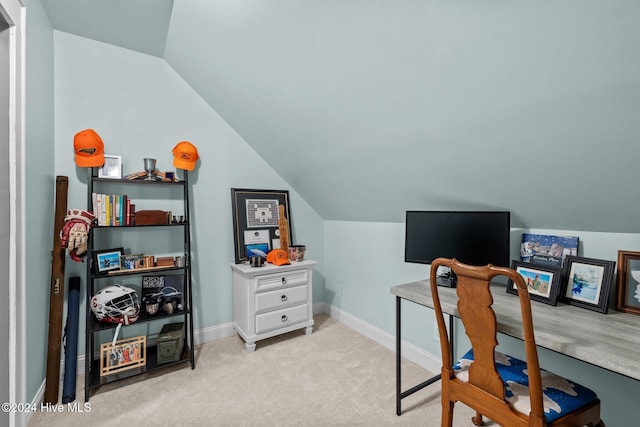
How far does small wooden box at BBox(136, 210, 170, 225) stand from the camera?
2182 mm

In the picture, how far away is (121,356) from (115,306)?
385 millimetres

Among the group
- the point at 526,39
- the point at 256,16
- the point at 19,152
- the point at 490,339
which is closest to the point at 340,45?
the point at 256,16

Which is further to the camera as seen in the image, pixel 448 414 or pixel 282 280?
pixel 282 280

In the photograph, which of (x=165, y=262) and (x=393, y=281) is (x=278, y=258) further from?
(x=393, y=281)

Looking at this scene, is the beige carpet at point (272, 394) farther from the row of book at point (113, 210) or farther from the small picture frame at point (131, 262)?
the row of book at point (113, 210)

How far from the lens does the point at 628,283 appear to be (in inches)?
53.8

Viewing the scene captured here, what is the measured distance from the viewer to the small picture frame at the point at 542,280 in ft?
4.81

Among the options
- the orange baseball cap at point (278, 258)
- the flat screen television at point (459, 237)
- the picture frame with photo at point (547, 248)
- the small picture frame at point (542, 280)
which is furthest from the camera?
the orange baseball cap at point (278, 258)

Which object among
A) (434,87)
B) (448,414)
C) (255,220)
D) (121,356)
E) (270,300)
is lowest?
(121,356)

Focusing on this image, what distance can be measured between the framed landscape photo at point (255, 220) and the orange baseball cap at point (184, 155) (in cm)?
50

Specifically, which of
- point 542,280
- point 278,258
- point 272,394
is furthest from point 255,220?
point 542,280

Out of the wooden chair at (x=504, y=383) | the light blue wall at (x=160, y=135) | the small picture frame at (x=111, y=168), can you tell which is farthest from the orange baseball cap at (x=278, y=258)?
the wooden chair at (x=504, y=383)

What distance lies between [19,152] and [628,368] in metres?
2.57

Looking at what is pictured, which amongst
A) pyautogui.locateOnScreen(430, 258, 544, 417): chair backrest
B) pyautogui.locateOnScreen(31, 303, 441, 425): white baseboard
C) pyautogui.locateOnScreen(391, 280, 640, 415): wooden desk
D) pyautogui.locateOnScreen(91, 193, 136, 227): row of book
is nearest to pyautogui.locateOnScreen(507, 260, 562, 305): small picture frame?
pyautogui.locateOnScreen(391, 280, 640, 415): wooden desk
